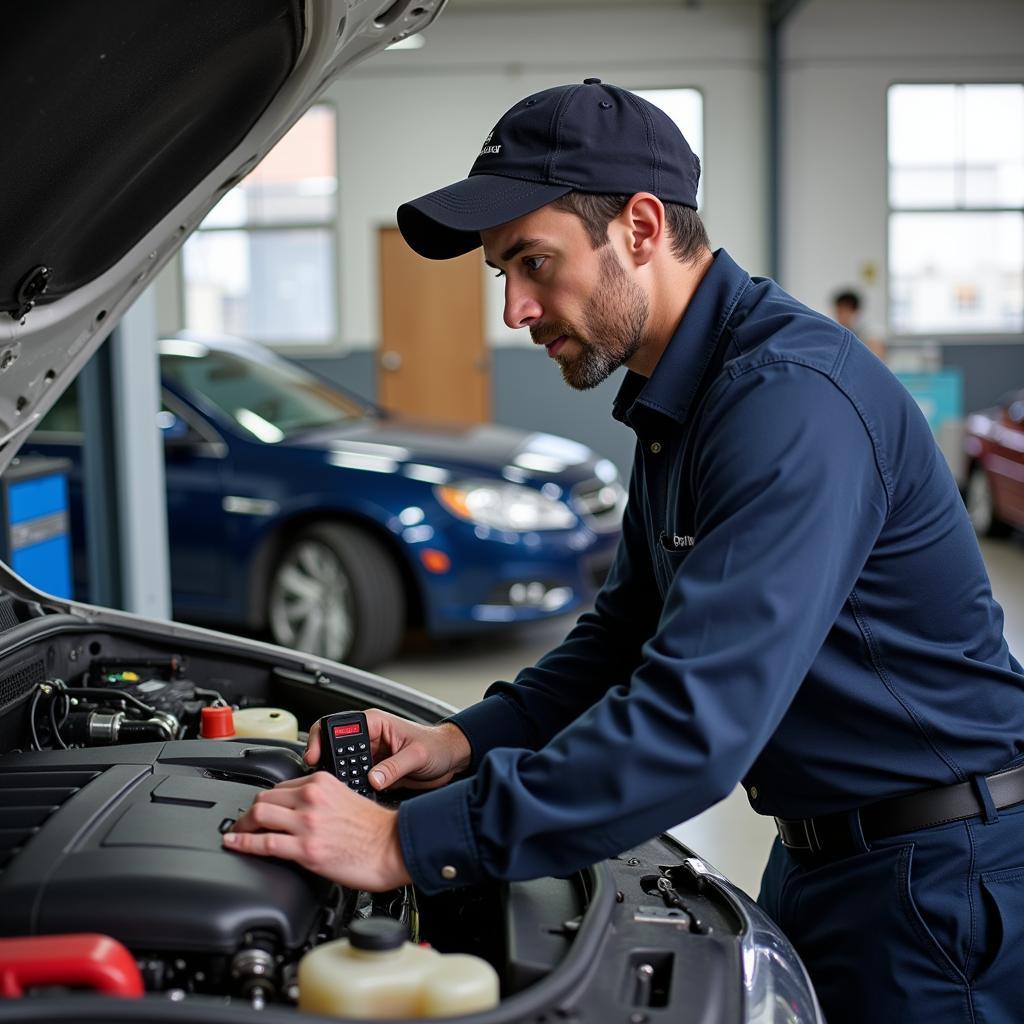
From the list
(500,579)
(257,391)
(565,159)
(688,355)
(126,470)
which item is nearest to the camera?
(565,159)

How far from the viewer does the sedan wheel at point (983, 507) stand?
7.88 metres

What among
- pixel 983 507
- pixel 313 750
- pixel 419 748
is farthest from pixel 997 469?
pixel 313 750

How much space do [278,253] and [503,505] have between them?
6.69m

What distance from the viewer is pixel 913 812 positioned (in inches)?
56.0

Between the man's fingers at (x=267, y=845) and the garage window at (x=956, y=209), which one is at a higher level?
the garage window at (x=956, y=209)

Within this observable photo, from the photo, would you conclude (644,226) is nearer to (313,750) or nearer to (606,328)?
(606,328)

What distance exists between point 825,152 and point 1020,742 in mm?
9785

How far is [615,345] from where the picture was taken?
1.46 meters

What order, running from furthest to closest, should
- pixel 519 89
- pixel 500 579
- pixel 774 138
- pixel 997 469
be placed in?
pixel 519 89, pixel 774 138, pixel 997 469, pixel 500 579

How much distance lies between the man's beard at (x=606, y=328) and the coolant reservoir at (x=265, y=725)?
705 mm

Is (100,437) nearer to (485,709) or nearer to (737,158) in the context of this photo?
(485,709)

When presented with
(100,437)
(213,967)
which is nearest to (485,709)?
(213,967)

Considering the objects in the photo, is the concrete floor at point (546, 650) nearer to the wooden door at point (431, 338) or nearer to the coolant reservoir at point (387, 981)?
the coolant reservoir at point (387, 981)

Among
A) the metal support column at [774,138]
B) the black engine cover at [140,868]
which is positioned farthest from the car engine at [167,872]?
the metal support column at [774,138]
